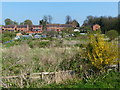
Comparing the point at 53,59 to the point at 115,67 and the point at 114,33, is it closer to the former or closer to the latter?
the point at 115,67

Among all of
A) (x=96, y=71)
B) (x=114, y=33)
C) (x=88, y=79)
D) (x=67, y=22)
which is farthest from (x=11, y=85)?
(x=67, y=22)

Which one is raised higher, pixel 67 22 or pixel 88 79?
pixel 67 22

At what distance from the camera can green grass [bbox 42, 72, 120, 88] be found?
492 cm

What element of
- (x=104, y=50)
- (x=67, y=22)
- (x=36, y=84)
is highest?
(x=67, y=22)

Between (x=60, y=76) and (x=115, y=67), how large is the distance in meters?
2.36

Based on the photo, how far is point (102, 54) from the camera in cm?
591

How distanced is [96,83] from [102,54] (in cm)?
128

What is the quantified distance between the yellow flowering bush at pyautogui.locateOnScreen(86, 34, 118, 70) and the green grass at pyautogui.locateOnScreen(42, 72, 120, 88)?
1.72 feet

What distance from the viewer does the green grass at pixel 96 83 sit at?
16.2 ft

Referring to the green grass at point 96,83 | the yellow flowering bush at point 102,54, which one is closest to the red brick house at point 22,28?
the yellow flowering bush at point 102,54

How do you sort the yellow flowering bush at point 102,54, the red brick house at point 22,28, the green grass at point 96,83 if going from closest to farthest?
the green grass at point 96,83 < the yellow flowering bush at point 102,54 < the red brick house at point 22,28

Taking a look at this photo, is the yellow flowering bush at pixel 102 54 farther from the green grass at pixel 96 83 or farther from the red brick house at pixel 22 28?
the red brick house at pixel 22 28

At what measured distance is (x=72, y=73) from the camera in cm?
592

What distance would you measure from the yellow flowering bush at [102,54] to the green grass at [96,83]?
1.72ft
